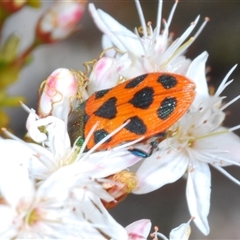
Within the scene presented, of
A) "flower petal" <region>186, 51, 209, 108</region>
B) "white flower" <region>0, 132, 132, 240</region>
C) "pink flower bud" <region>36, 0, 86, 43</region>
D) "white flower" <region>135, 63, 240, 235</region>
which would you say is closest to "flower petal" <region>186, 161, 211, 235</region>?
"white flower" <region>135, 63, 240, 235</region>

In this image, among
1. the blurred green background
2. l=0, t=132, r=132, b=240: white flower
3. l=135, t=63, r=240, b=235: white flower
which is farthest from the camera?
the blurred green background

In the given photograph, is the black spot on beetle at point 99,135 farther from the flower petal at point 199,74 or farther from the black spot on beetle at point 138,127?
the flower petal at point 199,74

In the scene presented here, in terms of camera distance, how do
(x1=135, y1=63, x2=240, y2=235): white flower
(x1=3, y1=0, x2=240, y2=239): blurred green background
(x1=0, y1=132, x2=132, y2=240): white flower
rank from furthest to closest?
(x1=3, y1=0, x2=240, y2=239): blurred green background, (x1=135, y1=63, x2=240, y2=235): white flower, (x1=0, y1=132, x2=132, y2=240): white flower

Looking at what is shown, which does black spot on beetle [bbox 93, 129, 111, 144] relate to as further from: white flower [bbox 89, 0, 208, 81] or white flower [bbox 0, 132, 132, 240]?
white flower [bbox 89, 0, 208, 81]

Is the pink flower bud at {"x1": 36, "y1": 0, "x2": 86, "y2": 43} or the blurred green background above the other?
the pink flower bud at {"x1": 36, "y1": 0, "x2": 86, "y2": 43}

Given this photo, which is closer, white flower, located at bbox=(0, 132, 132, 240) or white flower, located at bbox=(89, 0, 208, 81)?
white flower, located at bbox=(0, 132, 132, 240)

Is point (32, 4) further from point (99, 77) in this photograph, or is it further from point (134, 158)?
point (134, 158)

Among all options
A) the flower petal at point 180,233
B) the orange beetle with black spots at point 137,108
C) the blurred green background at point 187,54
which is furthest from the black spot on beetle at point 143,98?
the blurred green background at point 187,54
